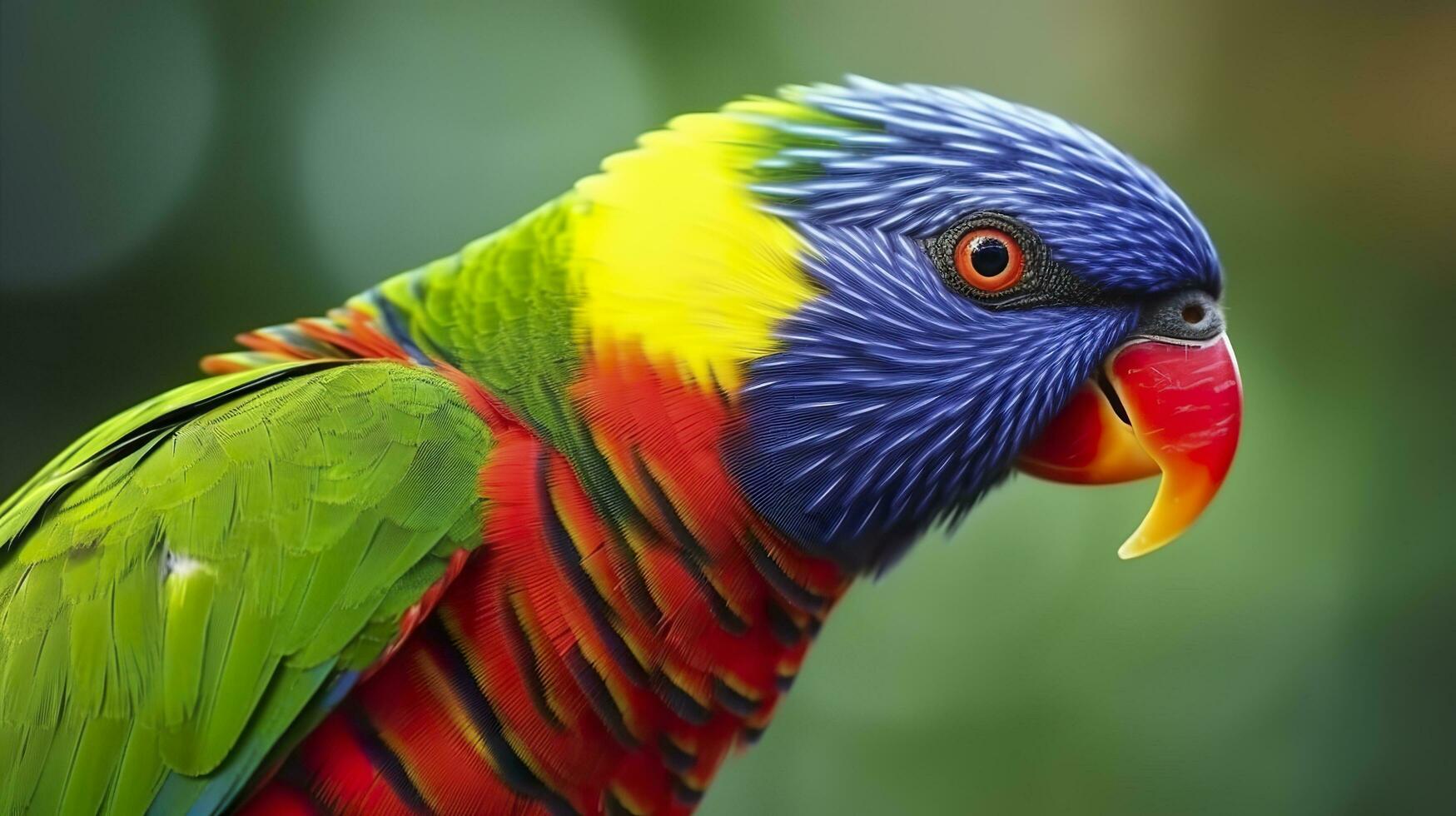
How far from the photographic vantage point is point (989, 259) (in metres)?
0.97

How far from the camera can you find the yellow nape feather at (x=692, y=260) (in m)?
0.94

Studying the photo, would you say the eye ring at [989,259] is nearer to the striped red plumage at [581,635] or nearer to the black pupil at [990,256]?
the black pupil at [990,256]

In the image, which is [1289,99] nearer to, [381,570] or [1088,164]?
[1088,164]

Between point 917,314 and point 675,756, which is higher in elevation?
point 917,314

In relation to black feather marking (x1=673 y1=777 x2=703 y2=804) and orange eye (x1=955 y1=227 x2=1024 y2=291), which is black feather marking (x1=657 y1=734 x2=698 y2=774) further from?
orange eye (x1=955 y1=227 x2=1024 y2=291)

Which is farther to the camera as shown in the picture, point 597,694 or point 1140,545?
point 1140,545

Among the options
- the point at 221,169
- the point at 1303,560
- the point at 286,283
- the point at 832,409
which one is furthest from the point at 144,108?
the point at 1303,560

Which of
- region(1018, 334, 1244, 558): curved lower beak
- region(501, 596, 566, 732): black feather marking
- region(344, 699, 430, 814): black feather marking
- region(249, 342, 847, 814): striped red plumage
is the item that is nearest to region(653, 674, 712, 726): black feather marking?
region(249, 342, 847, 814): striped red plumage

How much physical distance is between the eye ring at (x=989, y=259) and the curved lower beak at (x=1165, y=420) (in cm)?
14

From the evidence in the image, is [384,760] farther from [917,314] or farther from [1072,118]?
[1072,118]

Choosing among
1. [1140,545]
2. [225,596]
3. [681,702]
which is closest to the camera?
[225,596]

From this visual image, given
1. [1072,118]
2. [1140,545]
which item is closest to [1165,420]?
[1140,545]

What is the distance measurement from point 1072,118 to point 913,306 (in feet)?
3.50

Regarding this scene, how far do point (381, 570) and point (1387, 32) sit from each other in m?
1.89
